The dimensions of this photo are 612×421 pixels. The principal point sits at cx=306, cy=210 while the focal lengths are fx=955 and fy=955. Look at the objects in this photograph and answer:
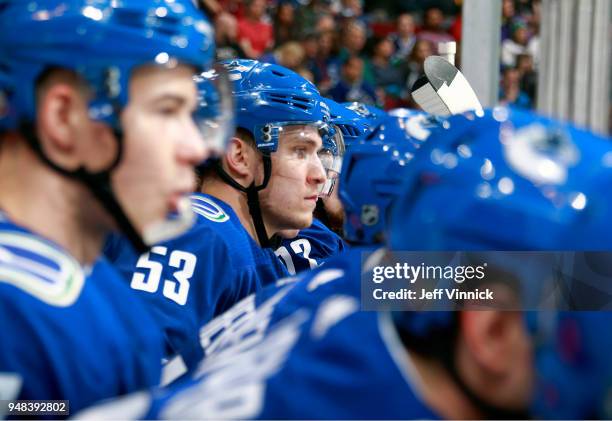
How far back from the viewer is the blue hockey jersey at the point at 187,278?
80.1 inches

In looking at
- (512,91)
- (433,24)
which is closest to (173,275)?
(512,91)

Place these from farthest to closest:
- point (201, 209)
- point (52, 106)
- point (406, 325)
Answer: point (201, 209), point (52, 106), point (406, 325)

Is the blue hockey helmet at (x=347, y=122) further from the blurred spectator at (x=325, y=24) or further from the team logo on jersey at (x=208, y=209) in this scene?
the blurred spectator at (x=325, y=24)

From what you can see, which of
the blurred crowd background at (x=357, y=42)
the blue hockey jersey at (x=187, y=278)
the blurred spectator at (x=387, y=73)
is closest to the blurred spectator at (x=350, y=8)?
the blurred crowd background at (x=357, y=42)

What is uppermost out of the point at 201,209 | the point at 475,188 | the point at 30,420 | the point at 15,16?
the point at 15,16

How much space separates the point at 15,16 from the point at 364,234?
0.94 meters

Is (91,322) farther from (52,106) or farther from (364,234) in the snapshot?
(364,234)

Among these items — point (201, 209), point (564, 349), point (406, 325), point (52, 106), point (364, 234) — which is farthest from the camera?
point (201, 209)

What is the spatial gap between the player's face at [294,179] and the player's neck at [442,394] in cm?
161

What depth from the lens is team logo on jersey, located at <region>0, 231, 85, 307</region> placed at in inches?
50.8

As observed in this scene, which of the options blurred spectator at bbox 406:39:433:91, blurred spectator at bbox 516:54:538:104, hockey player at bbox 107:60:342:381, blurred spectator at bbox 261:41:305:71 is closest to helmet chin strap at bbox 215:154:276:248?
hockey player at bbox 107:60:342:381

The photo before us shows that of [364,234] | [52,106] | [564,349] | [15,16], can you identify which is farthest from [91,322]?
[364,234]

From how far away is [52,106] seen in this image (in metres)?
1.29

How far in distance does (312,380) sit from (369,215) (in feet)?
3.05
